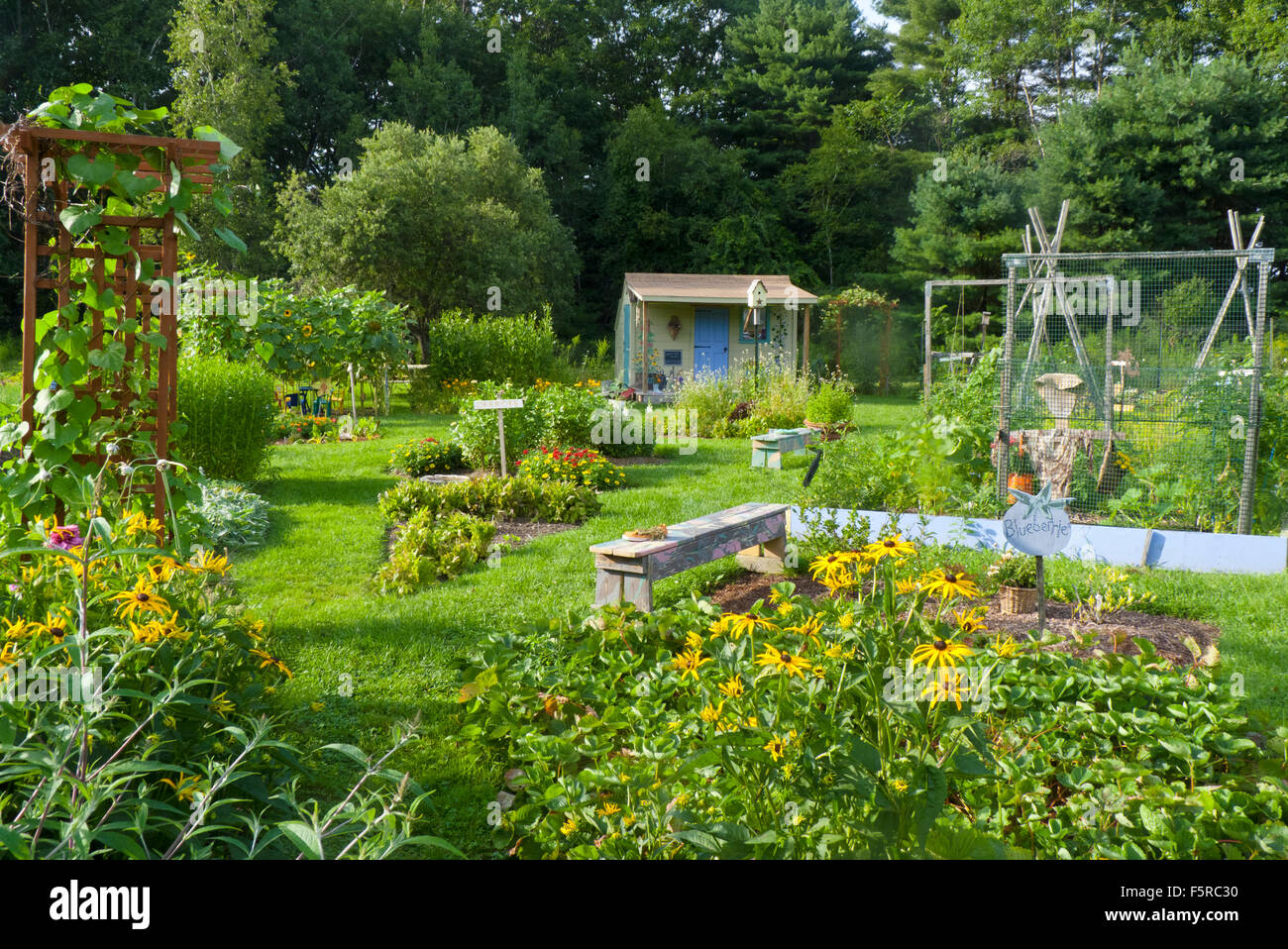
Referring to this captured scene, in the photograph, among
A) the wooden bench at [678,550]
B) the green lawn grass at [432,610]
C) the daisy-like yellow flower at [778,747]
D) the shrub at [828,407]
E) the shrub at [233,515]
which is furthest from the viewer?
the shrub at [828,407]

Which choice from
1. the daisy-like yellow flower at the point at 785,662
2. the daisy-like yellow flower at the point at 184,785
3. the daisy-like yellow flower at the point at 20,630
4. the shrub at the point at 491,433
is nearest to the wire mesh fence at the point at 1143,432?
the shrub at the point at 491,433

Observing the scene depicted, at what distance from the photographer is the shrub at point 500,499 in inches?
279

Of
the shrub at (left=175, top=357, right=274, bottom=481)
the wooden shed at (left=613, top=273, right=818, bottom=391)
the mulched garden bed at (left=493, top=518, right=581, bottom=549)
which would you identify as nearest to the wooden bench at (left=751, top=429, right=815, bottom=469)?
the mulched garden bed at (left=493, top=518, right=581, bottom=549)

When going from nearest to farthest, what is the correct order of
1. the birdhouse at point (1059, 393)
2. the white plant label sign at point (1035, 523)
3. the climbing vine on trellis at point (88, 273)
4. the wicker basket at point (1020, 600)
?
the climbing vine on trellis at point (88, 273) < the white plant label sign at point (1035, 523) < the wicker basket at point (1020, 600) < the birdhouse at point (1059, 393)

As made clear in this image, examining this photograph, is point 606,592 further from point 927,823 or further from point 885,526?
point 927,823

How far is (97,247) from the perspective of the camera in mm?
3979

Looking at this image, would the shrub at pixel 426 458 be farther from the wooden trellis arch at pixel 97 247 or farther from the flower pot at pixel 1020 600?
the flower pot at pixel 1020 600

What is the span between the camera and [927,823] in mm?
1806

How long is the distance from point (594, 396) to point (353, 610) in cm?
549

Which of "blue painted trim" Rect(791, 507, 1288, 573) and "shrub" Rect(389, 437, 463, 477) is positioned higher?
"shrub" Rect(389, 437, 463, 477)

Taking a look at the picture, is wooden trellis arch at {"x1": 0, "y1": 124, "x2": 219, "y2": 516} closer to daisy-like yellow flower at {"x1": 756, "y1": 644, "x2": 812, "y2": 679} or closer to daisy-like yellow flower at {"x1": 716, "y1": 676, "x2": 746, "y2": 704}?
daisy-like yellow flower at {"x1": 716, "y1": 676, "x2": 746, "y2": 704}

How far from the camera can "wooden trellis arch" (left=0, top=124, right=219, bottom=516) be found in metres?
3.72

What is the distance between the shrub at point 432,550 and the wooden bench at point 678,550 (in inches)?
45.9

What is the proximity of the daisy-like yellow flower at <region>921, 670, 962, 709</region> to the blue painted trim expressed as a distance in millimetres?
3548
